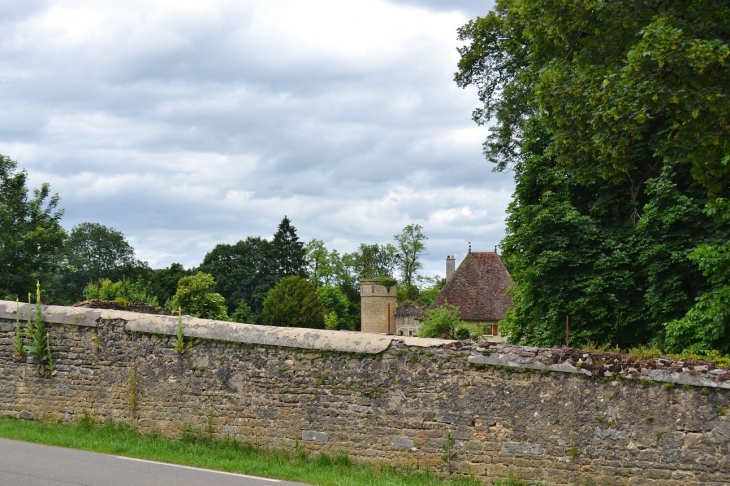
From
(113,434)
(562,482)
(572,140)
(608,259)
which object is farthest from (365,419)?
(608,259)

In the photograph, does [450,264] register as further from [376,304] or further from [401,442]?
[401,442]

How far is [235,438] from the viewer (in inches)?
422

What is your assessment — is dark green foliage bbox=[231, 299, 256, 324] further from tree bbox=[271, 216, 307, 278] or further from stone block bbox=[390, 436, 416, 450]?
stone block bbox=[390, 436, 416, 450]

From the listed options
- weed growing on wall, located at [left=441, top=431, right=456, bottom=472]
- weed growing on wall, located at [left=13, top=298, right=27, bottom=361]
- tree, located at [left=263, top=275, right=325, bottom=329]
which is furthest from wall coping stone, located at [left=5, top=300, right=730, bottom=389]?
tree, located at [left=263, top=275, right=325, bottom=329]

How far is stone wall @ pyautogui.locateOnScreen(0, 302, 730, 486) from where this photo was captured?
28.9ft

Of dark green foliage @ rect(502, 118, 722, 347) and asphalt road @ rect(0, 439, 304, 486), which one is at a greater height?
dark green foliage @ rect(502, 118, 722, 347)

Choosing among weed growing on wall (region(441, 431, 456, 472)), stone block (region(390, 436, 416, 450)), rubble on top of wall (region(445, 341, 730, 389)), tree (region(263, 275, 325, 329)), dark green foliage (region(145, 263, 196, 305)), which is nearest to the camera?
rubble on top of wall (region(445, 341, 730, 389))

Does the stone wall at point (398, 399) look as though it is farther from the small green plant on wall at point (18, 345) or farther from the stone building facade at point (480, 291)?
the stone building facade at point (480, 291)

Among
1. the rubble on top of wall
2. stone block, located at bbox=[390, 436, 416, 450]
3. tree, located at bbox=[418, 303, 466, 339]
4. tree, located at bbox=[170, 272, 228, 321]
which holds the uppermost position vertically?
tree, located at bbox=[170, 272, 228, 321]

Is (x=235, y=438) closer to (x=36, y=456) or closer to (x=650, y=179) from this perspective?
(x=36, y=456)

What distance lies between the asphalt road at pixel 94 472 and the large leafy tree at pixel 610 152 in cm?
837

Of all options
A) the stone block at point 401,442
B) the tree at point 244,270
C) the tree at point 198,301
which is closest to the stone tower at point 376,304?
the tree at point 244,270

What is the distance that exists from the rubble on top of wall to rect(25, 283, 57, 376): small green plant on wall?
287 inches

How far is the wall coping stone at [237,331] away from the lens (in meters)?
10.2
